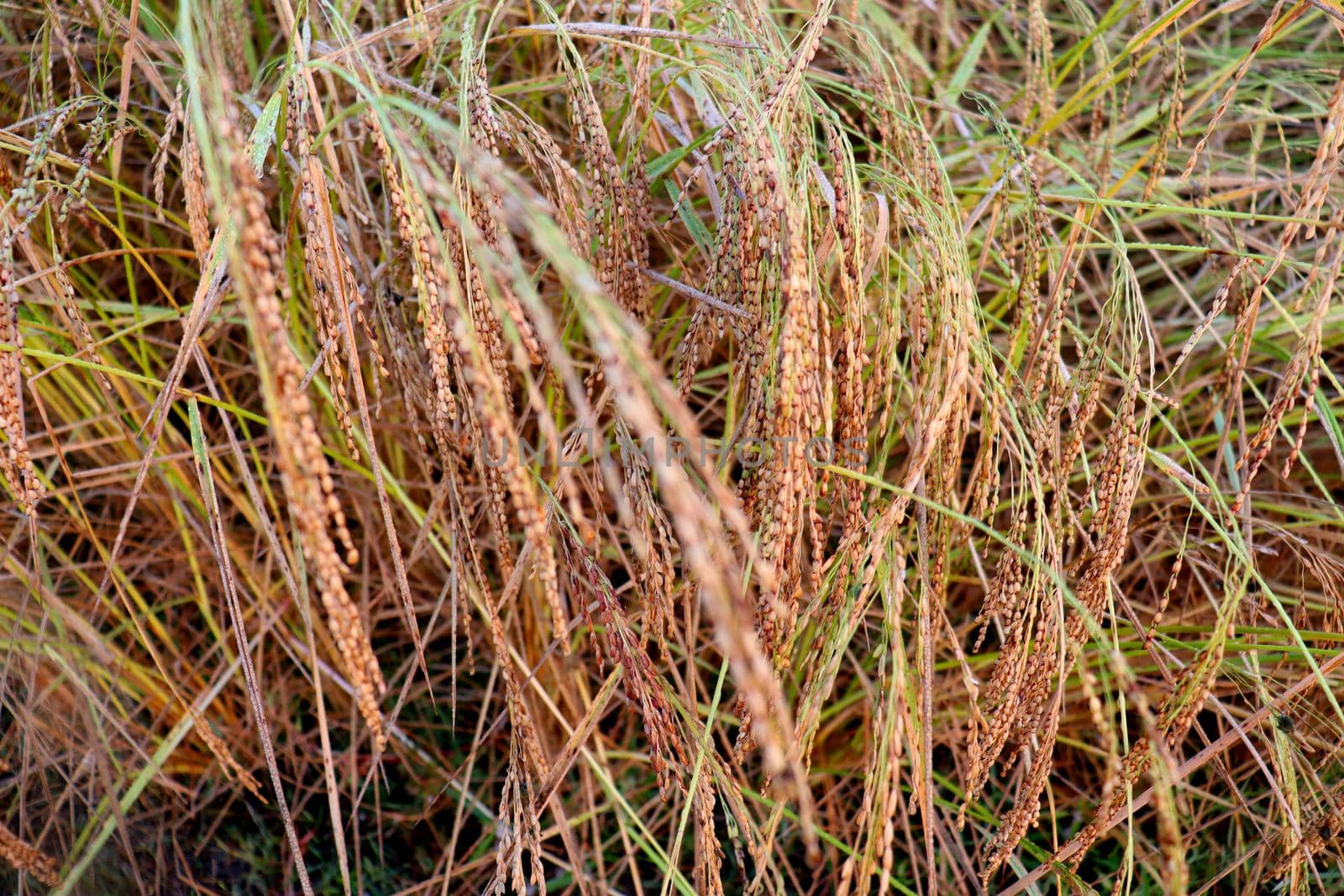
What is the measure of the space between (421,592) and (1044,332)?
0.86 m

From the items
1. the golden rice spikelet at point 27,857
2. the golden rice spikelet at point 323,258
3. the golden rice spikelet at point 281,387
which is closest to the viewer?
the golden rice spikelet at point 281,387

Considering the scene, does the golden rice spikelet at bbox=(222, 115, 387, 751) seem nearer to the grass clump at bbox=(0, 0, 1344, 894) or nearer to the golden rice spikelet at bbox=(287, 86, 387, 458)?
the grass clump at bbox=(0, 0, 1344, 894)

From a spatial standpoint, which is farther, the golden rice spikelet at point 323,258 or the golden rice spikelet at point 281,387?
the golden rice spikelet at point 323,258

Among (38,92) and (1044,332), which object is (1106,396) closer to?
(1044,332)

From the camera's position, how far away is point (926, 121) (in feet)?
4.27

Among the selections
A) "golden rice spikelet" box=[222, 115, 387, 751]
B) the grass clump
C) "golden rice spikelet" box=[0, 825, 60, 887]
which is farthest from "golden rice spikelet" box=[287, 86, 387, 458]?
"golden rice spikelet" box=[0, 825, 60, 887]

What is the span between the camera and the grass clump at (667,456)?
739 mm

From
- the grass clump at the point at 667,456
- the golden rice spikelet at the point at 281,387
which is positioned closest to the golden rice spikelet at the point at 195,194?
the grass clump at the point at 667,456

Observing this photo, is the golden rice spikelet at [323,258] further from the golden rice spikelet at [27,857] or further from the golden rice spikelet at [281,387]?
the golden rice spikelet at [27,857]

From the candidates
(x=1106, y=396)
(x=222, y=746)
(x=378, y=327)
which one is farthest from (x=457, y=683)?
(x=1106, y=396)

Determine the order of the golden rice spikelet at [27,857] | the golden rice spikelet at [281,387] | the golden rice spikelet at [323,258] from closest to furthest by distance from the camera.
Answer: the golden rice spikelet at [281,387]
the golden rice spikelet at [323,258]
the golden rice spikelet at [27,857]

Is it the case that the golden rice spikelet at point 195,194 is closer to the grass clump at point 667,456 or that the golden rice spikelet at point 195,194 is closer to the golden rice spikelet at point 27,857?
the grass clump at point 667,456

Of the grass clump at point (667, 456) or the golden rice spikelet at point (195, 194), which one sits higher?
the golden rice spikelet at point (195, 194)

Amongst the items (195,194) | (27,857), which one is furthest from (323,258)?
(27,857)
